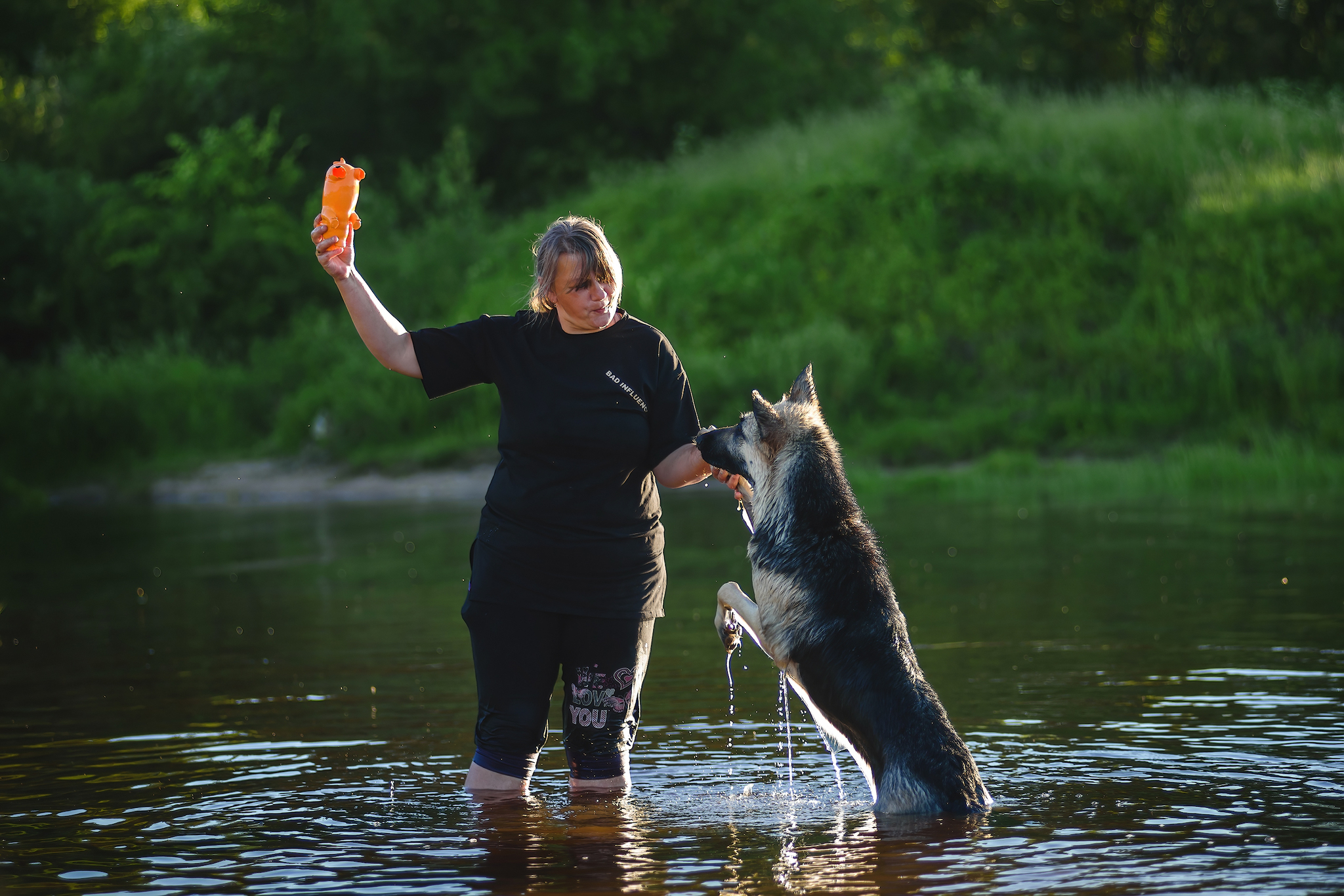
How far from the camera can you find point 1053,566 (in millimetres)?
13617

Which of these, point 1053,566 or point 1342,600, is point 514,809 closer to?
point 1342,600

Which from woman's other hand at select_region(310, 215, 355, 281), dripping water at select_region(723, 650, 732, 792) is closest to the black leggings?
dripping water at select_region(723, 650, 732, 792)

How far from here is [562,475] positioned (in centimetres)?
573

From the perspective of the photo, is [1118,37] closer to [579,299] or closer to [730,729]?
[730,729]

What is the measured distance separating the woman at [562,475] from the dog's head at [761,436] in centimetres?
24

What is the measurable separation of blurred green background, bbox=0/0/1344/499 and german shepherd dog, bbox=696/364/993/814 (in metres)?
14.7

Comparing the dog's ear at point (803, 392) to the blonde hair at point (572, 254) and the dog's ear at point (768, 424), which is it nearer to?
the dog's ear at point (768, 424)

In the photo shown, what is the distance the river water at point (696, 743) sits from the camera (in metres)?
5.36

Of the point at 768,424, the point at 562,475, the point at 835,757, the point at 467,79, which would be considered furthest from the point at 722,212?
the point at 562,475

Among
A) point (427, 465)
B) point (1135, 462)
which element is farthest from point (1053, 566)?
point (427, 465)

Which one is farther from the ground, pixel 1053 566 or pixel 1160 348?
pixel 1160 348

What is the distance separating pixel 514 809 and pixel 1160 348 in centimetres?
1846

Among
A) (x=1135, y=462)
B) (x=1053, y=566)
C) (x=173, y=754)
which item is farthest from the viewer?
(x=1135, y=462)

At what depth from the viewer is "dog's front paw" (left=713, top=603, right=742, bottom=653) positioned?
6.34m
